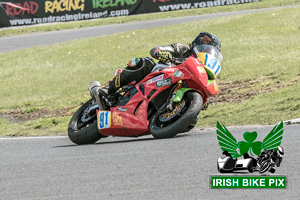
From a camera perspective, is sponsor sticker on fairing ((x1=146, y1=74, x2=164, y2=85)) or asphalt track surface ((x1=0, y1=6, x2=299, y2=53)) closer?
sponsor sticker on fairing ((x1=146, y1=74, x2=164, y2=85))

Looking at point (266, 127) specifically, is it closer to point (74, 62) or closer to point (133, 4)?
point (74, 62)

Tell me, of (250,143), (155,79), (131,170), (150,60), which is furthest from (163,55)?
(250,143)

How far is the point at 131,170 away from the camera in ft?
19.0

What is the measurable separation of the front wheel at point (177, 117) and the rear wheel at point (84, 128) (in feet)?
3.69

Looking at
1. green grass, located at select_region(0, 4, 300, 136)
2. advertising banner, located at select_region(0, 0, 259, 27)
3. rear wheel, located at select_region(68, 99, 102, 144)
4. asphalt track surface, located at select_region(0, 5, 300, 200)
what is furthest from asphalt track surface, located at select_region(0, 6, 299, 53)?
asphalt track surface, located at select_region(0, 5, 300, 200)

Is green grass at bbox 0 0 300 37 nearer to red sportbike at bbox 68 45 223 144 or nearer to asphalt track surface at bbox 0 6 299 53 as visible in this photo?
asphalt track surface at bbox 0 6 299 53

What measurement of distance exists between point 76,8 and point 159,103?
78.6ft

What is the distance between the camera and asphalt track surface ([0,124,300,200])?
496cm

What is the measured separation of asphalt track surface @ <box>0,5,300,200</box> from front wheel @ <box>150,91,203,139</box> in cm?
17

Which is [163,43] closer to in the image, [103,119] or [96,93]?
[96,93]

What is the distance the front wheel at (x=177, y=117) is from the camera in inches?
289

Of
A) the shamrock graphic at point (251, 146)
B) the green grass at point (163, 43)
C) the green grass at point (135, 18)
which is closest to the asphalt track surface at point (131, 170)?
the shamrock graphic at point (251, 146)

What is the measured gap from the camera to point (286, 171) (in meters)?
5.14

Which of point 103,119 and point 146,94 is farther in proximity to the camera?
point 103,119
